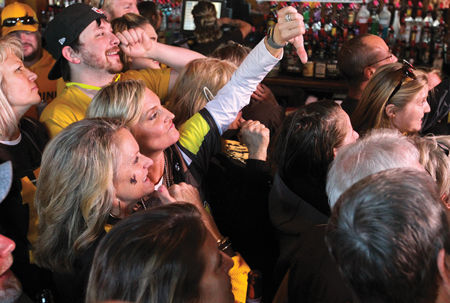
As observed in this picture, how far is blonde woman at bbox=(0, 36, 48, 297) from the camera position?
164cm

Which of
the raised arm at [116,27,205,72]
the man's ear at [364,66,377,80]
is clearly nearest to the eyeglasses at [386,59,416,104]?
the man's ear at [364,66,377,80]

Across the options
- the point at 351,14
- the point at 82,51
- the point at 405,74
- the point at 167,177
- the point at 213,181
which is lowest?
the point at 213,181

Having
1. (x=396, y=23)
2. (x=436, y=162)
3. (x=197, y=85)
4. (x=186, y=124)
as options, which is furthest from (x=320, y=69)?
(x=436, y=162)

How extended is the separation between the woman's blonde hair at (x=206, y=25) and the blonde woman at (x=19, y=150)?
2101mm

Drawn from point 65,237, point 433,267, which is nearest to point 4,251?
point 65,237

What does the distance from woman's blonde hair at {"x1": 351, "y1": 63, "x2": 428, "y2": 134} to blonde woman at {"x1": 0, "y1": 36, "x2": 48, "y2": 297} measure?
138cm

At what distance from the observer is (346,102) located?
2686 mm

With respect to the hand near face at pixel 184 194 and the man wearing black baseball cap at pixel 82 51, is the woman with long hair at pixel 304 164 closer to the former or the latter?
the hand near face at pixel 184 194

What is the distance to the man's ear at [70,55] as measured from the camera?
7.21 ft

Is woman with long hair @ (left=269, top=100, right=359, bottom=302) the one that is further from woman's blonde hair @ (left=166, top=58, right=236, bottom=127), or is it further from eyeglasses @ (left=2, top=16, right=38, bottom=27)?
eyeglasses @ (left=2, top=16, right=38, bottom=27)

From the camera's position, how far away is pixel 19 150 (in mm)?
1793

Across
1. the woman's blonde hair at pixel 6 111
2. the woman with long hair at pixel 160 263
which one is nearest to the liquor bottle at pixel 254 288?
the woman with long hair at pixel 160 263

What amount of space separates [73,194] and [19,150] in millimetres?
541

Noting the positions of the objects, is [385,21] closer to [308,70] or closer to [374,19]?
[374,19]
